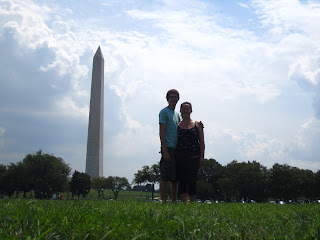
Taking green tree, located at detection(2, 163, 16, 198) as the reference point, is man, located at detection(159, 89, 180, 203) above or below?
below

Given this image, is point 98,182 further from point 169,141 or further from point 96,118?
point 169,141

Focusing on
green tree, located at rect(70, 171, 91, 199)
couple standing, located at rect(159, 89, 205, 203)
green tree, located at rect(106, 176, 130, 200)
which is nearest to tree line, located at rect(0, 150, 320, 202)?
green tree, located at rect(70, 171, 91, 199)

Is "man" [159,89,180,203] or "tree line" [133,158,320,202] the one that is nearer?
"man" [159,89,180,203]

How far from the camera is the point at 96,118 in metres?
59.1

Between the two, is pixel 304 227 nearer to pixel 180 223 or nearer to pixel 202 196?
pixel 180 223

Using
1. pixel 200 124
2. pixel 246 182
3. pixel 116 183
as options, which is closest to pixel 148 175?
pixel 116 183

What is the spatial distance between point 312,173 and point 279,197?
22.6 feet

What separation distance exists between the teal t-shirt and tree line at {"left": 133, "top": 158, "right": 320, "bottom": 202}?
2078 inches

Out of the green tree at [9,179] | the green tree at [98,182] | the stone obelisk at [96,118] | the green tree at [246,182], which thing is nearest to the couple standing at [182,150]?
the stone obelisk at [96,118]

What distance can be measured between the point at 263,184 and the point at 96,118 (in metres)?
31.0

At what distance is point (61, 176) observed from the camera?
5444 centimetres

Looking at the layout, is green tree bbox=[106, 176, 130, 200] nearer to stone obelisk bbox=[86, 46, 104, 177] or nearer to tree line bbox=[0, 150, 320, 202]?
tree line bbox=[0, 150, 320, 202]

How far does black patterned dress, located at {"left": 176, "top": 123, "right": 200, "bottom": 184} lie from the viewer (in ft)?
23.7

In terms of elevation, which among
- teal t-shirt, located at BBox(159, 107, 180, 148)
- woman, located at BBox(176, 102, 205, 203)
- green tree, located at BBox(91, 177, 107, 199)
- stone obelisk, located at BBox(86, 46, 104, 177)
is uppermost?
stone obelisk, located at BBox(86, 46, 104, 177)
